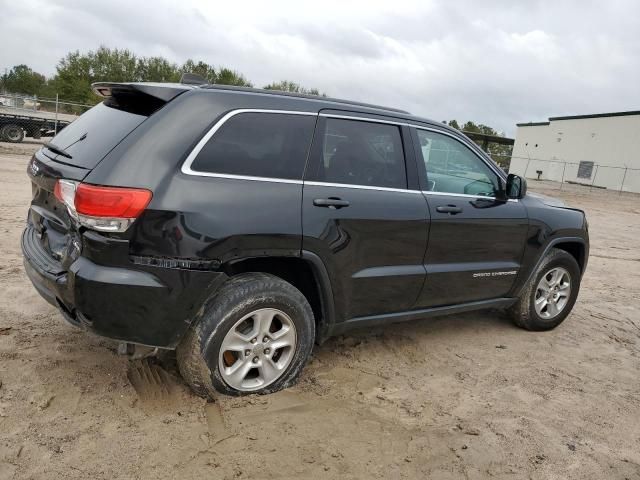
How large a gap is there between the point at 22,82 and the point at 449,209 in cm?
7631

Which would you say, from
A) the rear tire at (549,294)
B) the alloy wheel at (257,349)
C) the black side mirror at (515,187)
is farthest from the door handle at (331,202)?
the rear tire at (549,294)

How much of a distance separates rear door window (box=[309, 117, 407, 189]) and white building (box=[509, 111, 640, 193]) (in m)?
31.7

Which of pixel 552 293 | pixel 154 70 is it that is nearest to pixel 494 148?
pixel 154 70

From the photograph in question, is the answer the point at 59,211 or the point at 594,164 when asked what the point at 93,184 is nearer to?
the point at 59,211

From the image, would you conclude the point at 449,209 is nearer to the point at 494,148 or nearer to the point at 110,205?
the point at 110,205

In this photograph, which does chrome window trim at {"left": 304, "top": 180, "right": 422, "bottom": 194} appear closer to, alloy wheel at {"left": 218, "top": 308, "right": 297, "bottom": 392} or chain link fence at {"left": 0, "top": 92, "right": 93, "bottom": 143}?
alloy wheel at {"left": 218, "top": 308, "right": 297, "bottom": 392}

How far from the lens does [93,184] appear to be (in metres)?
2.72

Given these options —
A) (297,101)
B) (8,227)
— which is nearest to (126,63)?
Result: (8,227)

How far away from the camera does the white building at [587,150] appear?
1240 inches

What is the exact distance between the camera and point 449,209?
3898 mm

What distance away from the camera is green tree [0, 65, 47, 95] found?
6606 centimetres

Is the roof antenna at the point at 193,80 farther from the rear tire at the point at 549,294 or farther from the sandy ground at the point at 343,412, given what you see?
the rear tire at the point at 549,294

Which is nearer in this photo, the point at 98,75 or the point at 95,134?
the point at 95,134

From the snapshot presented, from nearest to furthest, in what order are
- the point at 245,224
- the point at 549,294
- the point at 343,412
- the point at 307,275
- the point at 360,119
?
the point at 245,224
the point at 343,412
the point at 307,275
the point at 360,119
the point at 549,294
